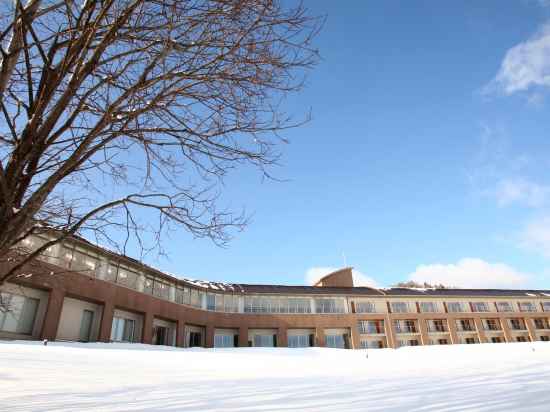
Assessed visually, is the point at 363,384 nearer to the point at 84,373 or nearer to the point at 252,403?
the point at 252,403

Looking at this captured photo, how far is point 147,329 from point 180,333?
4.56m

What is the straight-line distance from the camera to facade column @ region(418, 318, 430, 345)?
3900 centimetres

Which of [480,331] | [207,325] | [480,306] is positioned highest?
[480,306]

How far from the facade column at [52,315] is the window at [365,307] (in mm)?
29080

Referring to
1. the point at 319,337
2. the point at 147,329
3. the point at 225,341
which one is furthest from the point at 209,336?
the point at 319,337

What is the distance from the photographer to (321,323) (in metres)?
36.8

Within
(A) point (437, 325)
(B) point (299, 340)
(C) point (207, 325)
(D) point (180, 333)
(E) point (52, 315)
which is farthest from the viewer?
(A) point (437, 325)

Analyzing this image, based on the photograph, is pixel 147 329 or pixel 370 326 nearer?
pixel 147 329

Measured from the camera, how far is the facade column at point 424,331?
128 feet

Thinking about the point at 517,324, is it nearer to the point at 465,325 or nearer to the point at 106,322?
the point at 465,325

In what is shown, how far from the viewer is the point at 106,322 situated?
74.2 feet

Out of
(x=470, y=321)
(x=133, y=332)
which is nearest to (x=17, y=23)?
(x=133, y=332)

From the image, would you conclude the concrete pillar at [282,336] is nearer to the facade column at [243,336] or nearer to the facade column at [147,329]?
the facade column at [243,336]

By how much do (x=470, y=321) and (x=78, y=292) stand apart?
4234 centimetres
